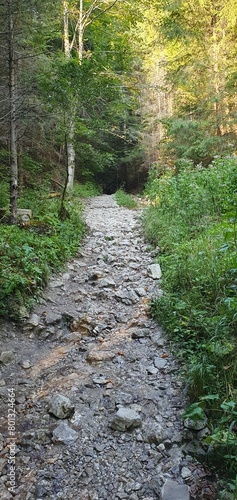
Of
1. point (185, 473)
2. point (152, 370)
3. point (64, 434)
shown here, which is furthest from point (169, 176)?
point (185, 473)

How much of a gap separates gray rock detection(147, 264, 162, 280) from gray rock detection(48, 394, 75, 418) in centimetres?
315

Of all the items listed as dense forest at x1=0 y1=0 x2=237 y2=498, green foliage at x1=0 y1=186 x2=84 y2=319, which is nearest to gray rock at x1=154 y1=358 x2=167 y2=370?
dense forest at x1=0 y1=0 x2=237 y2=498

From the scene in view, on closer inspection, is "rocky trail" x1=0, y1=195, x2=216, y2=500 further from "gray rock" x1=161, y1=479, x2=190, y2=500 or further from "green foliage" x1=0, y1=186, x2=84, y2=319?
"green foliage" x1=0, y1=186, x2=84, y2=319

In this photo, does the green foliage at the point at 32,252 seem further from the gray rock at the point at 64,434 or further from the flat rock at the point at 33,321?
the gray rock at the point at 64,434

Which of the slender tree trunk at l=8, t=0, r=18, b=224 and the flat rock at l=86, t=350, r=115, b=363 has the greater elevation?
the slender tree trunk at l=8, t=0, r=18, b=224

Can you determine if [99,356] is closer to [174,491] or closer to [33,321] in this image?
[33,321]

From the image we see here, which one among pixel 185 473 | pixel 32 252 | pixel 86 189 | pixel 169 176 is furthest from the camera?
pixel 86 189

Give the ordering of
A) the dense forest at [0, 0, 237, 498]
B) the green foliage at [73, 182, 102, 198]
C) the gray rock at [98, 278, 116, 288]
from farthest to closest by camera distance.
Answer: the green foliage at [73, 182, 102, 198] → the gray rock at [98, 278, 116, 288] → the dense forest at [0, 0, 237, 498]

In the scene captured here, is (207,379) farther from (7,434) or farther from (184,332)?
(7,434)

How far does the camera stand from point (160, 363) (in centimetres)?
358

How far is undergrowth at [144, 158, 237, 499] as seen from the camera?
243cm

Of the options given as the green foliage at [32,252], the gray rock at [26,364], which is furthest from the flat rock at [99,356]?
the green foliage at [32,252]

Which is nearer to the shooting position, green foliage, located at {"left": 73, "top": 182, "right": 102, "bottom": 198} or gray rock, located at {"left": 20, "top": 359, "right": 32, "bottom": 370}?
gray rock, located at {"left": 20, "top": 359, "right": 32, "bottom": 370}

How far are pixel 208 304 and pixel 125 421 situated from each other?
5.66 feet
